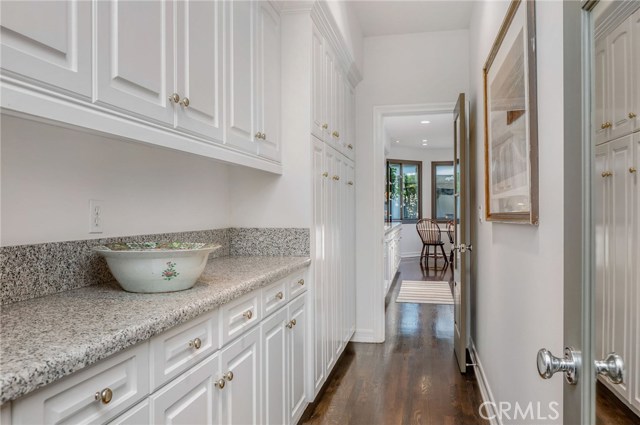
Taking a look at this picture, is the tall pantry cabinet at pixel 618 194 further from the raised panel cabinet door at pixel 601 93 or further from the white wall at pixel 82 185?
the white wall at pixel 82 185

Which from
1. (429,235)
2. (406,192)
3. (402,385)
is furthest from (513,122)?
(406,192)

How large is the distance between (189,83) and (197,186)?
0.78m

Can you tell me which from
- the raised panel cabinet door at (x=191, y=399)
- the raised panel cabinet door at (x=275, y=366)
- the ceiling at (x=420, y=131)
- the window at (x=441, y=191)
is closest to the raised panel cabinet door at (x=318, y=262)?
the raised panel cabinet door at (x=275, y=366)

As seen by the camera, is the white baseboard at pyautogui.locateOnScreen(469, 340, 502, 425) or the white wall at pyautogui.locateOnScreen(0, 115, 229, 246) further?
the white baseboard at pyautogui.locateOnScreen(469, 340, 502, 425)

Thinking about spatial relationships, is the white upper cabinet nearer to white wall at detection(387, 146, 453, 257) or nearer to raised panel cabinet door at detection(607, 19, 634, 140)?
raised panel cabinet door at detection(607, 19, 634, 140)

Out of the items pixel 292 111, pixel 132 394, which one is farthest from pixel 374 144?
pixel 132 394

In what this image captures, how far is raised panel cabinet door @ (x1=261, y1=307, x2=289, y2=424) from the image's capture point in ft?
5.84

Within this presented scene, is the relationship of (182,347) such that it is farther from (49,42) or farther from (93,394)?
(49,42)

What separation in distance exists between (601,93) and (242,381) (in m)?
1.40

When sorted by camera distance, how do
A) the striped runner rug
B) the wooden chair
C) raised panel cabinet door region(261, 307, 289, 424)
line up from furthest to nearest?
the wooden chair, the striped runner rug, raised panel cabinet door region(261, 307, 289, 424)

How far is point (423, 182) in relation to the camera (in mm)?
10203

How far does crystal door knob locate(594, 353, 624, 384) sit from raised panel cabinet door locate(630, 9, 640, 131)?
331mm

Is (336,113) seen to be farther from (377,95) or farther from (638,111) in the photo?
(638,111)

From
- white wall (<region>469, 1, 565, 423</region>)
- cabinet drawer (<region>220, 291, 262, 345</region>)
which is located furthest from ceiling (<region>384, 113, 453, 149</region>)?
cabinet drawer (<region>220, 291, 262, 345</region>)
